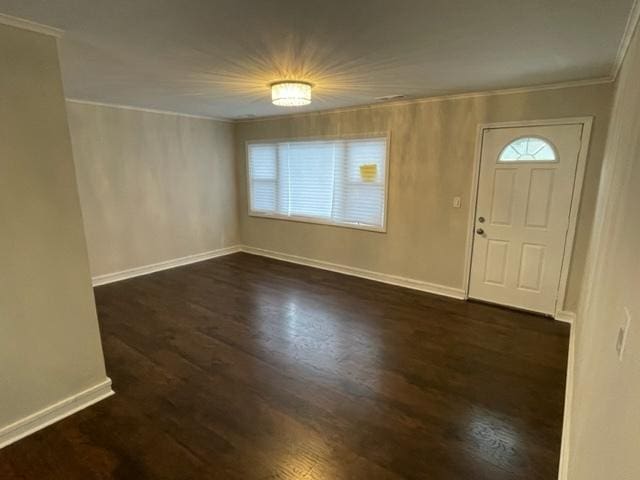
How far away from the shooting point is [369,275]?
191 inches

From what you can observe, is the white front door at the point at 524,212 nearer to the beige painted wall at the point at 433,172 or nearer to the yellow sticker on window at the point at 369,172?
the beige painted wall at the point at 433,172

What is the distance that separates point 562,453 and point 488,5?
95.1 inches

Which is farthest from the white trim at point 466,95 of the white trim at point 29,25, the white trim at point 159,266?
the white trim at point 29,25

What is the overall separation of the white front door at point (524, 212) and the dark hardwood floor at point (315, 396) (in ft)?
1.05

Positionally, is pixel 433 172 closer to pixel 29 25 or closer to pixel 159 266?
pixel 29 25

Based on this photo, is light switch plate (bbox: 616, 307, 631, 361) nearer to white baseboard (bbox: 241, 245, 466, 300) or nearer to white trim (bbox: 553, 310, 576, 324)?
white trim (bbox: 553, 310, 576, 324)

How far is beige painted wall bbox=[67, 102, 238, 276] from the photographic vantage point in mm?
4344

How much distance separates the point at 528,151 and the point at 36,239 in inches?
166

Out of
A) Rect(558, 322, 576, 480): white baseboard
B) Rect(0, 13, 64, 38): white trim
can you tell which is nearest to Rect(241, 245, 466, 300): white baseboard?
Rect(558, 322, 576, 480): white baseboard

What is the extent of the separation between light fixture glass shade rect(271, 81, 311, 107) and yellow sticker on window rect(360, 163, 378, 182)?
1.70 meters

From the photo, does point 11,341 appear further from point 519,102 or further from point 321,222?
point 519,102

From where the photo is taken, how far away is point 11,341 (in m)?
1.91

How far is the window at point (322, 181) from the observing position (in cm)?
460

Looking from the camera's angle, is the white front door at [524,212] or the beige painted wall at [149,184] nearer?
the white front door at [524,212]
